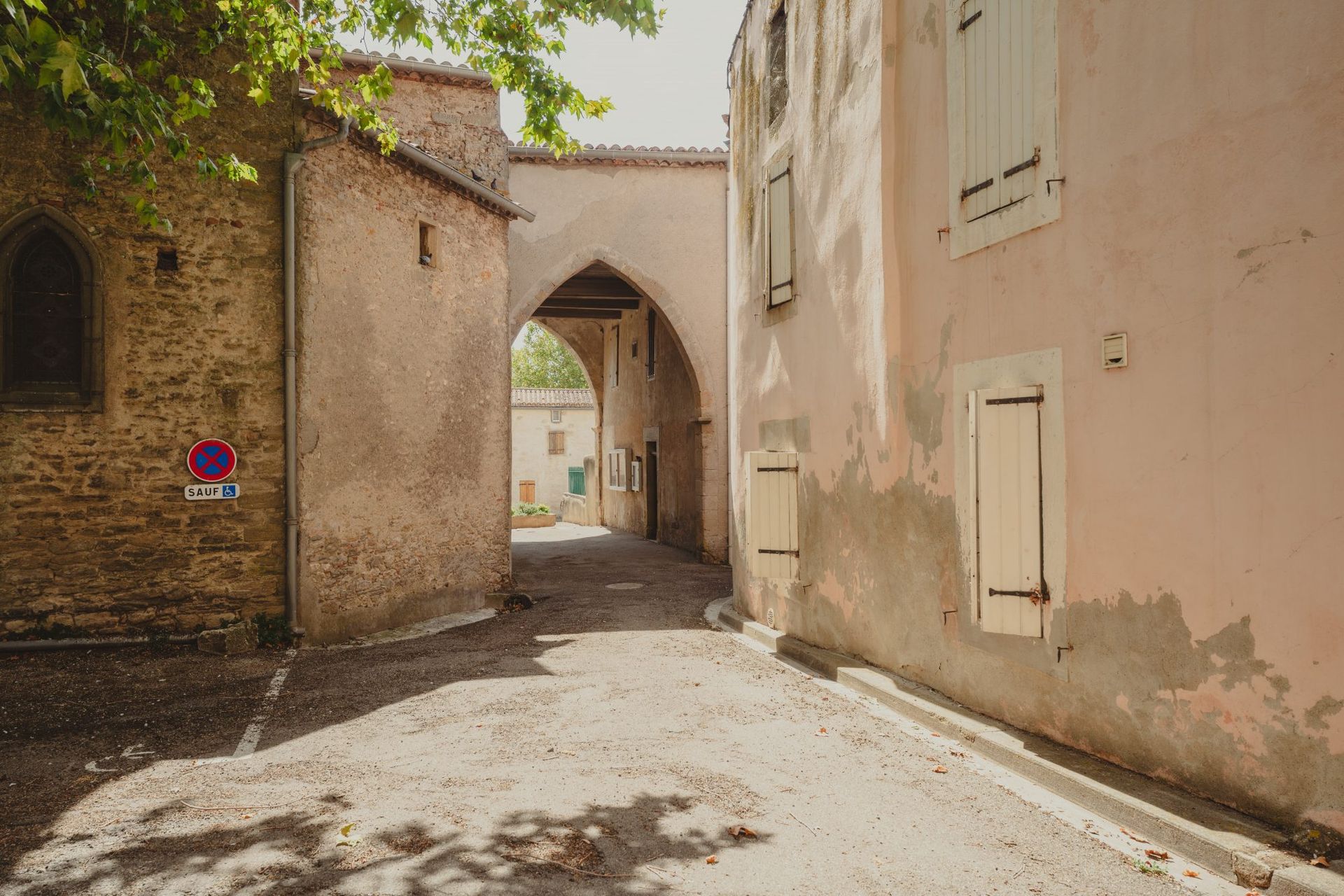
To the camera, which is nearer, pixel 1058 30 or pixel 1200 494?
pixel 1200 494

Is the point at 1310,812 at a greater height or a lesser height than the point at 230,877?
greater

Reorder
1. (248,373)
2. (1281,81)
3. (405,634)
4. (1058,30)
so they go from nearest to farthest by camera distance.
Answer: (1281,81)
(1058,30)
(248,373)
(405,634)

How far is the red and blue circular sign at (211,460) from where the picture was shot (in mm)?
7918

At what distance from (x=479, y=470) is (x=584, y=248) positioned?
553cm

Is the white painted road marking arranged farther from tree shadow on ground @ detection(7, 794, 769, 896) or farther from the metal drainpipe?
tree shadow on ground @ detection(7, 794, 769, 896)

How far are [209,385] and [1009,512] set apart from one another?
22.4 ft

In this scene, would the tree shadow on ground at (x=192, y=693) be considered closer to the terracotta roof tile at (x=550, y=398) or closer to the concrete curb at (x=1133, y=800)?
the concrete curb at (x=1133, y=800)

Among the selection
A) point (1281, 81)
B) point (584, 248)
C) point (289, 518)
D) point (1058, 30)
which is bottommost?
point (289, 518)

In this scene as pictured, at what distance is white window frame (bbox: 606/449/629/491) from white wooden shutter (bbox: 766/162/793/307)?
14574mm

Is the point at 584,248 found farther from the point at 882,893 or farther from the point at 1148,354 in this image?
the point at 882,893

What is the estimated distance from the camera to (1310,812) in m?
3.45

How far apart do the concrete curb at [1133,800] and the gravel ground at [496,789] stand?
0.22 m

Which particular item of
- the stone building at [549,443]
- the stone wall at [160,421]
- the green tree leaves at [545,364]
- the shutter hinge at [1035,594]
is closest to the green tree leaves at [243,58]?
the stone wall at [160,421]

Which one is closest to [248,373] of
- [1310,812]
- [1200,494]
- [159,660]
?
[159,660]
